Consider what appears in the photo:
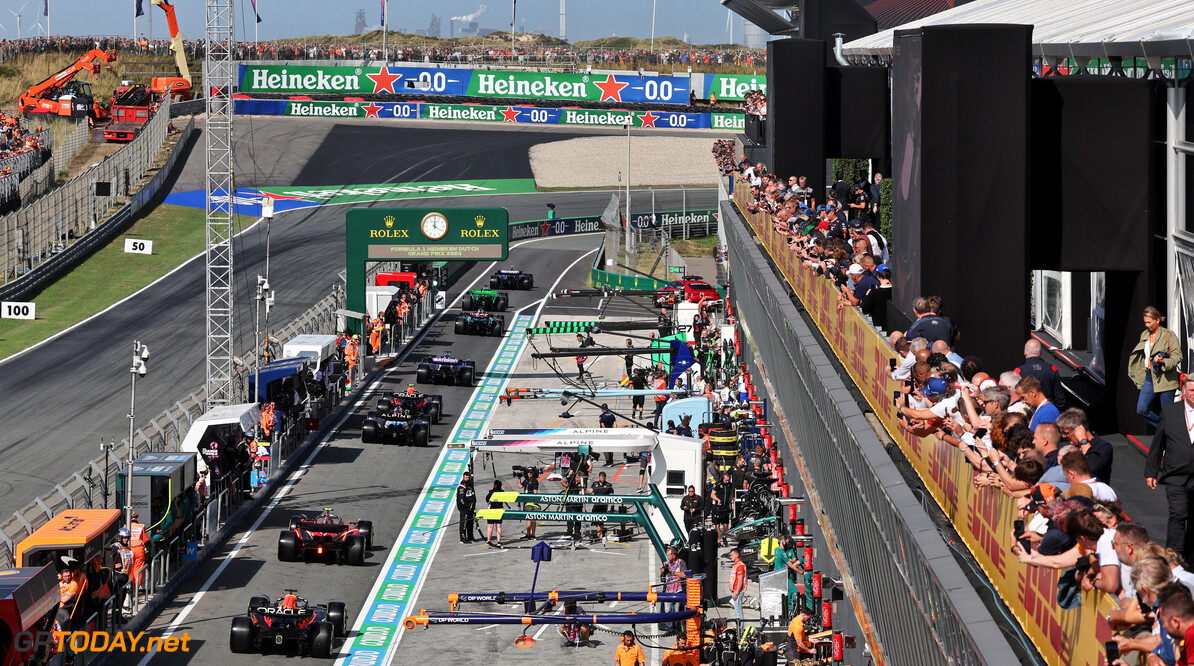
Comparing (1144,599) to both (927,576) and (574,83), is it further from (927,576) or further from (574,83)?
(574,83)

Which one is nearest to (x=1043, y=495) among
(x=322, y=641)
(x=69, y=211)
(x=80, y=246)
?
(x=322, y=641)

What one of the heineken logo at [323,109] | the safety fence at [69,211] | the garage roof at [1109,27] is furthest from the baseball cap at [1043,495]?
the heineken logo at [323,109]

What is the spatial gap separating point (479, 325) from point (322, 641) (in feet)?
98.0

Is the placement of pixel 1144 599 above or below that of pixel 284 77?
below

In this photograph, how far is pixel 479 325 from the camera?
51.1 metres

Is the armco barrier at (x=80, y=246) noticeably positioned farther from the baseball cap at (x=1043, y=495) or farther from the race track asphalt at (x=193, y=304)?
the baseball cap at (x=1043, y=495)

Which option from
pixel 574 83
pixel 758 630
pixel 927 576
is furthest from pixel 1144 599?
pixel 574 83

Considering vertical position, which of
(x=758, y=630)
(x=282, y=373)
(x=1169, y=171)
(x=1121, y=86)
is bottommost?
(x=758, y=630)

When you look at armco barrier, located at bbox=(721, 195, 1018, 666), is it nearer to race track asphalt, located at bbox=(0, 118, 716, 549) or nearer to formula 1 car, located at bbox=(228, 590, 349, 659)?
formula 1 car, located at bbox=(228, 590, 349, 659)

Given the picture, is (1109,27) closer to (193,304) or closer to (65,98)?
(193,304)

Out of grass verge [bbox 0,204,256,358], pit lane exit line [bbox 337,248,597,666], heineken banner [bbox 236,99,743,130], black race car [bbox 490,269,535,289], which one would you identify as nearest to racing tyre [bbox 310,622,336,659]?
pit lane exit line [bbox 337,248,597,666]

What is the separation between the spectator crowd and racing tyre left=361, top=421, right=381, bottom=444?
76.7 ft

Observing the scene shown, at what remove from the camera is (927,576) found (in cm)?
1027

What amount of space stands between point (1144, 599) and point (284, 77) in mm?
92836
